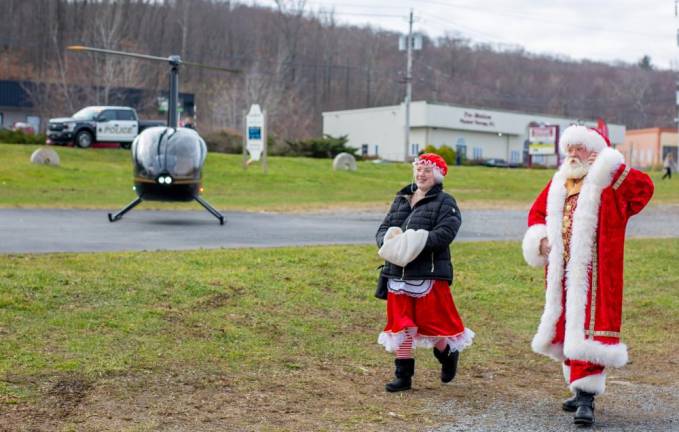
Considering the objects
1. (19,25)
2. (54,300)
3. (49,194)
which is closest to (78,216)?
(49,194)

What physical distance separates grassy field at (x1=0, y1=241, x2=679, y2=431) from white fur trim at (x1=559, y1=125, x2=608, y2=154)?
1892 millimetres

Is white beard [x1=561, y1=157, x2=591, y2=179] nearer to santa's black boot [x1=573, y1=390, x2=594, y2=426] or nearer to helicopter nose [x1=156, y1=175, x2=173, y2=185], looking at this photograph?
santa's black boot [x1=573, y1=390, x2=594, y2=426]

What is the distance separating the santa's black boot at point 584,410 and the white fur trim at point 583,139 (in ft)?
5.26

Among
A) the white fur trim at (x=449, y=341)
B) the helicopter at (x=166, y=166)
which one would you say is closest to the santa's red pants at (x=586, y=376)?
the white fur trim at (x=449, y=341)

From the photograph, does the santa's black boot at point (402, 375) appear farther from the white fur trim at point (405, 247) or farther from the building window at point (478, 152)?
the building window at point (478, 152)

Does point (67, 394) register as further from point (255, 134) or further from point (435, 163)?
point (255, 134)

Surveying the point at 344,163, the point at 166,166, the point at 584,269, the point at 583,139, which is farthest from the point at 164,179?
the point at 344,163

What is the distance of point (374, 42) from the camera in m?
120

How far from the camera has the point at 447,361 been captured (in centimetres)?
703

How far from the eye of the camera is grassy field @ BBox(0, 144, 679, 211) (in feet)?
79.0

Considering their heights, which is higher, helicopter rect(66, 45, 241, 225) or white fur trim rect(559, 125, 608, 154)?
white fur trim rect(559, 125, 608, 154)

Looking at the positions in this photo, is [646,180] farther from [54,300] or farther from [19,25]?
[19,25]

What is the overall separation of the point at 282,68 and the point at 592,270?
88.2 m

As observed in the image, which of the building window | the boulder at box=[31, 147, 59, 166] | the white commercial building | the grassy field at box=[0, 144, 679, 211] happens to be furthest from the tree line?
the boulder at box=[31, 147, 59, 166]
